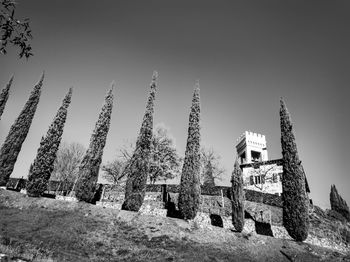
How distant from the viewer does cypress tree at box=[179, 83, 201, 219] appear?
20.5 meters

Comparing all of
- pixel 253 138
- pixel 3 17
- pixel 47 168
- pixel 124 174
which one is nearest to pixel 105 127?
pixel 47 168

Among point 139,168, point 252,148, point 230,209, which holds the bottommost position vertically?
point 230,209

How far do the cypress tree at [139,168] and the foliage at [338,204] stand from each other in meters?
37.2

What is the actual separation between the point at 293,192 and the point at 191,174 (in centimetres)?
952

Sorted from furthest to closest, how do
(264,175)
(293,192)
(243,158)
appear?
(243,158) < (264,175) < (293,192)

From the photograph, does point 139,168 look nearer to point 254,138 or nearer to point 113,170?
point 113,170

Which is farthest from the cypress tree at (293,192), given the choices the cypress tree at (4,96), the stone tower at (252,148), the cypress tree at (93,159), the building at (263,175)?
the cypress tree at (4,96)

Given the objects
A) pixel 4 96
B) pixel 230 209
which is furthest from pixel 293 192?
pixel 4 96

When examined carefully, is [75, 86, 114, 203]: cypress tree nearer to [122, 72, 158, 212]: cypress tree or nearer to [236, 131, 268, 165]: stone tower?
[122, 72, 158, 212]: cypress tree

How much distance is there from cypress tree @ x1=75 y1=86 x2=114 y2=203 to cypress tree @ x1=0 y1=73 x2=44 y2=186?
854 cm

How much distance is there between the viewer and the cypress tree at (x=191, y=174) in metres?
20.5

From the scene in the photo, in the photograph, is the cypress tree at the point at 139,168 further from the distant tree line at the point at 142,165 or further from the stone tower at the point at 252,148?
the stone tower at the point at 252,148

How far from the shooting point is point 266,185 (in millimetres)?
41781

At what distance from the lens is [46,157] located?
72.5 ft
